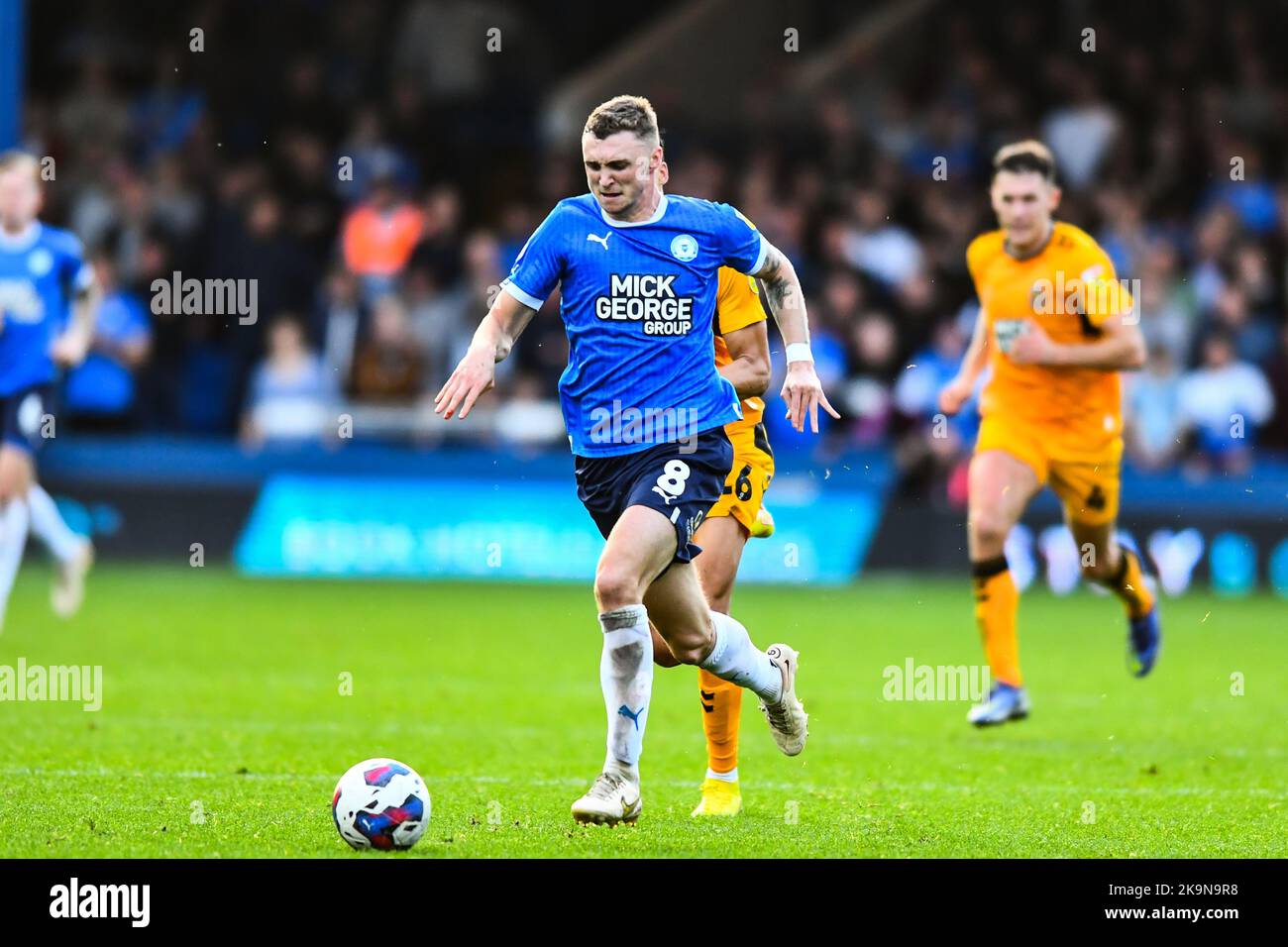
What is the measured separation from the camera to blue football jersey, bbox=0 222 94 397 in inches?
464

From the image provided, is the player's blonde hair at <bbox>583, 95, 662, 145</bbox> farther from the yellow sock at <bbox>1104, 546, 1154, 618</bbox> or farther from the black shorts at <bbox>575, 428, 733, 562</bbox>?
the yellow sock at <bbox>1104, 546, 1154, 618</bbox>

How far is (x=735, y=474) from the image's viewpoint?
7.55 metres

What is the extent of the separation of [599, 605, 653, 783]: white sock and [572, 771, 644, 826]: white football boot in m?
0.06

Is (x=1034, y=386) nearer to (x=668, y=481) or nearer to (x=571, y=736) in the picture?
(x=571, y=736)

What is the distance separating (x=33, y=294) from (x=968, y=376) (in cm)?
544

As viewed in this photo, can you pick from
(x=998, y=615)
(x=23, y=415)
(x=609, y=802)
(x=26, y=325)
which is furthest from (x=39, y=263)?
(x=609, y=802)

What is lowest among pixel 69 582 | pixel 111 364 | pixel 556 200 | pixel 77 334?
pixel 69 582

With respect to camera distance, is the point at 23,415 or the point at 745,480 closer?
the point at 745,480

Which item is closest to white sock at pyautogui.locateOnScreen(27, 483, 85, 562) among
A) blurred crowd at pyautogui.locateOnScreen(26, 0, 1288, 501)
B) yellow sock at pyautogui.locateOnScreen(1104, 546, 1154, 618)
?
blurred crowd at pyautogui.locateOnScreen(26, 0, 1288, 501)

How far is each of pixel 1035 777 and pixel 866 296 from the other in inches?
404

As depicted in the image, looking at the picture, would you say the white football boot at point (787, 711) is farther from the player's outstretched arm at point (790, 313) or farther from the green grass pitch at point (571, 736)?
the player's outstretched arm at point (790, 313)

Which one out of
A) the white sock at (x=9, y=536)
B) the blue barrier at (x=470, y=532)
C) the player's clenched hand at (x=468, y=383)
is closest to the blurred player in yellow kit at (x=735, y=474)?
the player's clenched hand at (x=468, y=383)

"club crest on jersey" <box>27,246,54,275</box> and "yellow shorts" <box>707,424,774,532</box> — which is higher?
"club crest on jersey" <box>27,246,54,275</box>
